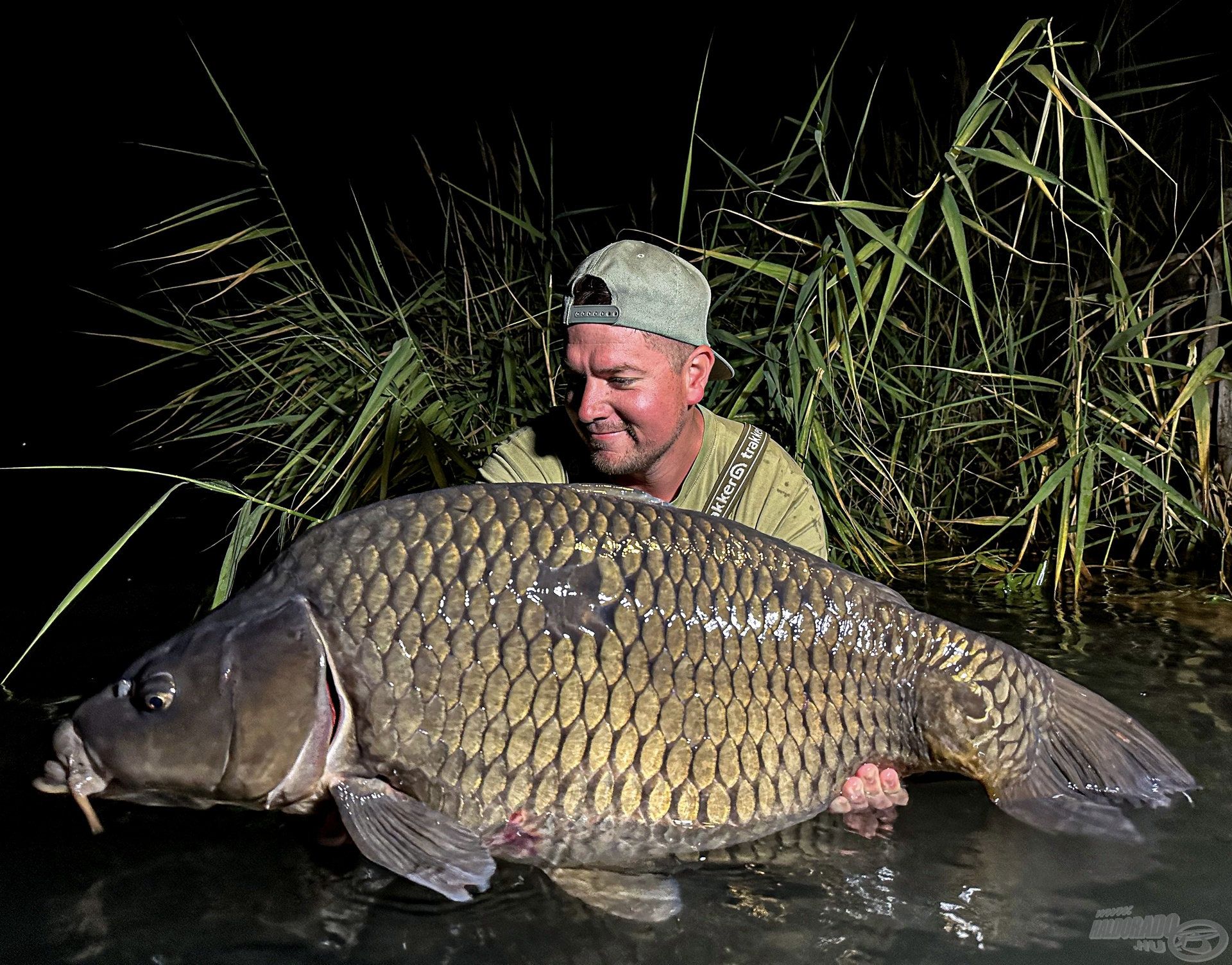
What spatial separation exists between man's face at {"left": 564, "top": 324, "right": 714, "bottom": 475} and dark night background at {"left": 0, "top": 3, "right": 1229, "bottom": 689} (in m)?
2.78

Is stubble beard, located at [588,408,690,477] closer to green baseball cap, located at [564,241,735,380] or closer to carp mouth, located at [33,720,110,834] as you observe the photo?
green baseball cap, located at [564,241,735,380]

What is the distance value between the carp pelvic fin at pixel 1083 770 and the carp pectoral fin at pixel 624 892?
62 cm

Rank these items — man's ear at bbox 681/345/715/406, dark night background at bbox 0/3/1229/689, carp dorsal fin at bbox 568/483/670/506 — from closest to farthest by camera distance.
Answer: carp dorsal fin at bbox 568/483/670/506 < man's ear at bbox 681/345/715/406 < dark night background at bbox 0/3/1229/689

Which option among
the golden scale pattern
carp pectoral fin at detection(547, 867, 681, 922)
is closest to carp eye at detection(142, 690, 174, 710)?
the golden scale pattern

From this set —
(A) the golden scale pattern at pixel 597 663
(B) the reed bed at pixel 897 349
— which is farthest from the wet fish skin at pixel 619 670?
(B) the reed bed at pixel 897 349

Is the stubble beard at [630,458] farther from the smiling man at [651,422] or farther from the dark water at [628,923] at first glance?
the dark water at [628,923]

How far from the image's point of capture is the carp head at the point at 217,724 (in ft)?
5.67

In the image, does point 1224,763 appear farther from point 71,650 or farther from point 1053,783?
point 71,650

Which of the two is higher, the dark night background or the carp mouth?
the dark night background

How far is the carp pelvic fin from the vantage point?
6.64 ft

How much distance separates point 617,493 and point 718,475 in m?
0.71

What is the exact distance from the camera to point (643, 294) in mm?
2365

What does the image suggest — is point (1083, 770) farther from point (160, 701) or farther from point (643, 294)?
point (160, 701)

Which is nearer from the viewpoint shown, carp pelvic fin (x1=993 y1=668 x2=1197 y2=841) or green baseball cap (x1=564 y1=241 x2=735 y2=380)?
carp pelvic fin (x1=993 y1=668 x2=1197 y2=841)
